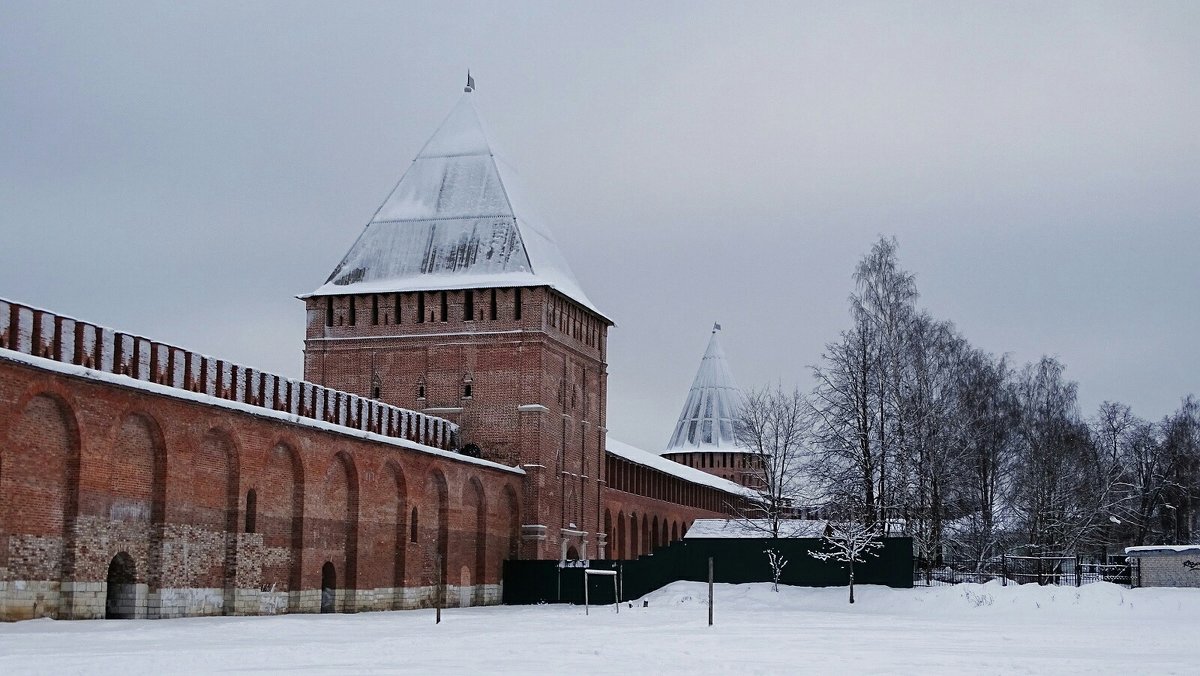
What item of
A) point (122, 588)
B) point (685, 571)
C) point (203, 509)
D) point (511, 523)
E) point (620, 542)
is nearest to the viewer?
point (122, 588)

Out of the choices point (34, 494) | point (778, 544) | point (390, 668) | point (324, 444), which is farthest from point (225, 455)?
point (778, 544)

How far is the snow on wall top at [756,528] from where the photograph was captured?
42969 mm

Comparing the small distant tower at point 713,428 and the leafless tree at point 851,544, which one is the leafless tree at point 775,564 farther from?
the small distant tower at point 713,428

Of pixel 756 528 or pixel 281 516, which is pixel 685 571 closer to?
pixel 756 528

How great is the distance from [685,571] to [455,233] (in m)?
11.1

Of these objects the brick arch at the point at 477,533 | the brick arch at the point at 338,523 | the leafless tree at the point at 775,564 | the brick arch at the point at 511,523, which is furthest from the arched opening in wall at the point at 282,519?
the leafless tree at the point at 775,564

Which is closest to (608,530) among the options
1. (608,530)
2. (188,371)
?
(608,530)

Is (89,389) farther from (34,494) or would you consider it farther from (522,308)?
(522,308)

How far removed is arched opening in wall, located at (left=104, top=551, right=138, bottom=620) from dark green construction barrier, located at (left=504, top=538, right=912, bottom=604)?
560 inches

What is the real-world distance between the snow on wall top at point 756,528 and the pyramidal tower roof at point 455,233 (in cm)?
940

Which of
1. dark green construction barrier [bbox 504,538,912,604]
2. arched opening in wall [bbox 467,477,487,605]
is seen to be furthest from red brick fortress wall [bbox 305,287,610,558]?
arched opening in wall [bbox 467,477,487,605]

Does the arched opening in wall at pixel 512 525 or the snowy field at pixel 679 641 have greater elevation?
the arched opening in wall at pixel 512 525

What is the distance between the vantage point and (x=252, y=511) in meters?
26.7

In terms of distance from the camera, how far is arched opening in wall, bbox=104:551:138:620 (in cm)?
2295
